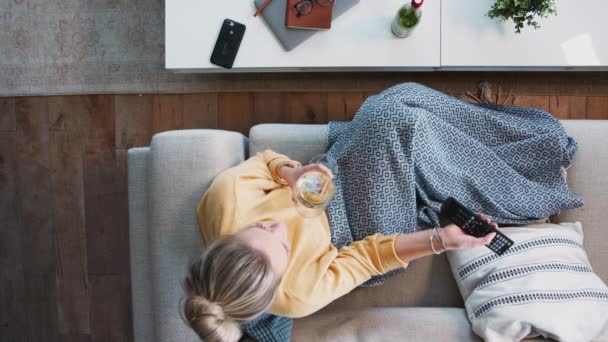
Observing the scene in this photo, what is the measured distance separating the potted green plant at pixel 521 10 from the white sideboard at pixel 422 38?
4 centimetres

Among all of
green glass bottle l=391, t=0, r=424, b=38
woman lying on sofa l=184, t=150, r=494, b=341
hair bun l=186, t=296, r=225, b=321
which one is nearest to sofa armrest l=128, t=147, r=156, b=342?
woman lying on sofa l=184, t=150, r=494, b=341

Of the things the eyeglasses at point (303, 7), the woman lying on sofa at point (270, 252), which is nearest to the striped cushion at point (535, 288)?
the woman lying on sofa at point (270, 252)

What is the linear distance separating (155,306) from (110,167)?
817 mm

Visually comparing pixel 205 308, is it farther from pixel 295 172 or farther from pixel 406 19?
pixel 406 19

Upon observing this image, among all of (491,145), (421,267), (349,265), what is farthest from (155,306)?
(491,145)

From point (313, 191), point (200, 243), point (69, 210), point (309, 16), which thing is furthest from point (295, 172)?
point (69, 210)

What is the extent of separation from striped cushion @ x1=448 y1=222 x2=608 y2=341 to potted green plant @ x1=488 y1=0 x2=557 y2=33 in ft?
2.11

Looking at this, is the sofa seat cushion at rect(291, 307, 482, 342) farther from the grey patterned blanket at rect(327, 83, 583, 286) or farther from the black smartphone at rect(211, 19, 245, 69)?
the black smartphone at rect(211, 19, 245, 69)

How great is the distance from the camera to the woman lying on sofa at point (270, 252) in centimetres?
95

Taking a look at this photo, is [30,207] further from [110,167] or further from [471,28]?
[471,28]

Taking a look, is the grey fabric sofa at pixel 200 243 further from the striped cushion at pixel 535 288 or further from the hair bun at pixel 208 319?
the hair bun at pixel 208 319

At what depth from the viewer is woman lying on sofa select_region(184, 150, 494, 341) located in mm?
947

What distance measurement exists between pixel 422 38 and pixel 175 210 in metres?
0.95

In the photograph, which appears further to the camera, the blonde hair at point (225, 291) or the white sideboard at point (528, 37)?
the white sideboard at point (528, 37)
